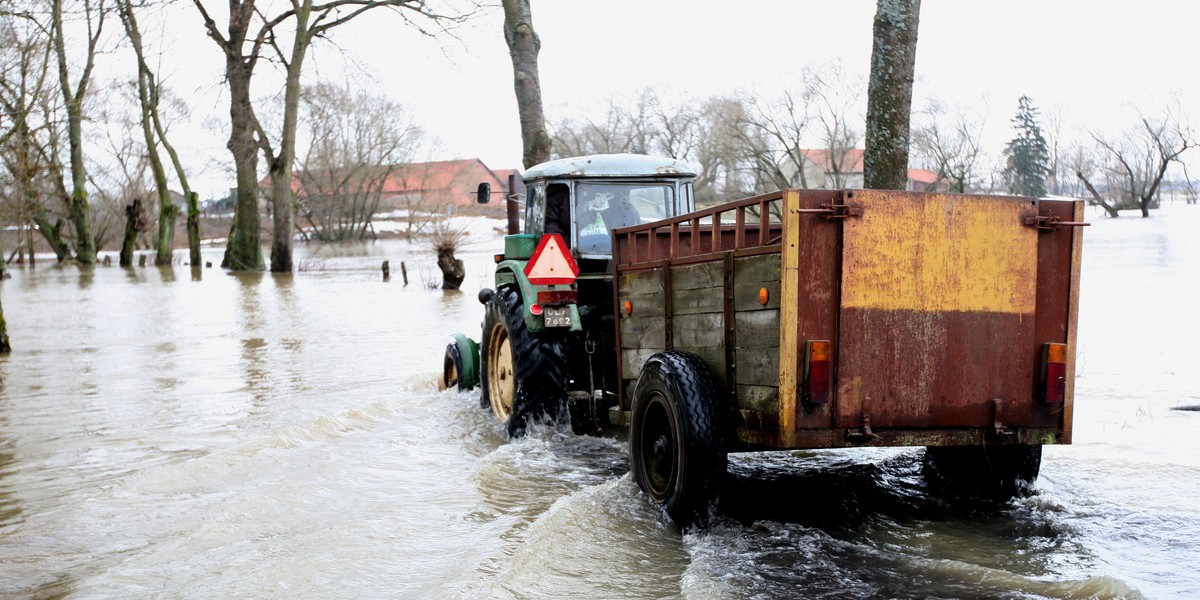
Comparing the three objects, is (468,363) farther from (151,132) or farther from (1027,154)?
(1027,154)

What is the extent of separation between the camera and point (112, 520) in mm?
5938

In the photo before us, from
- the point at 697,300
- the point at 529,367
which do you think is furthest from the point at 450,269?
the point at 697,300

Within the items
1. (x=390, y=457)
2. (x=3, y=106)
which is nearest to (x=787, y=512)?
(x=390, y=457)

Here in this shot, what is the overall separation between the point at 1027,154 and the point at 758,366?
71.0 meters

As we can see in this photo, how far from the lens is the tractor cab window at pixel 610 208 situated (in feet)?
26.6

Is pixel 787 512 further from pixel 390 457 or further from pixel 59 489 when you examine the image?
pixel 59 489

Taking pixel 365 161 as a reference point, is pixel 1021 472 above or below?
below

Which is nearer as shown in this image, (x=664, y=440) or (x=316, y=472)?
(x=664, y=440)

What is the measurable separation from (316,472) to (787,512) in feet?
10.9

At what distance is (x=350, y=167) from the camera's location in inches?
2832

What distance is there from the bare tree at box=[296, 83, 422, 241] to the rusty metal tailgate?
215 ft

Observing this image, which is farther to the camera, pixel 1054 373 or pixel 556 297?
pixel 556 297

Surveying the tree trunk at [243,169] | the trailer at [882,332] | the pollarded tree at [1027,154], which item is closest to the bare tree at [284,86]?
the tree trunk at [243,169]

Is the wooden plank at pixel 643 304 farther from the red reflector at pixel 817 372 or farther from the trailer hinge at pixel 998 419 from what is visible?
the trailer hinge at pixel 998 419
